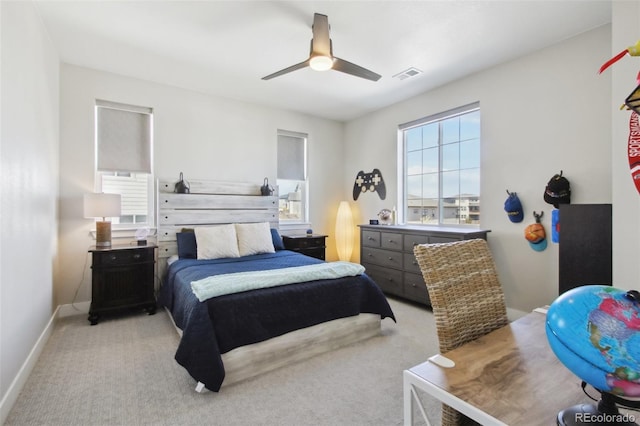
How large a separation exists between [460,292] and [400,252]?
111 inches

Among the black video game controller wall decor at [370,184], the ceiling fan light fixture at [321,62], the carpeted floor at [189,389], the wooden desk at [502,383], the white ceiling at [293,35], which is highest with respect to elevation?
the white ceiling at [293,35]

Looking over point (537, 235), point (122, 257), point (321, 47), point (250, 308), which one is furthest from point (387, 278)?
point (122, 257)

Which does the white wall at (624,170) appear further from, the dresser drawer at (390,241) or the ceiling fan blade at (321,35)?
the dresser drawer at (390,241)

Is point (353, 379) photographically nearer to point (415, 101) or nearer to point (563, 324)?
point (563, 324)

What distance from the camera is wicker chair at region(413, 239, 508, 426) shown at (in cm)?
119

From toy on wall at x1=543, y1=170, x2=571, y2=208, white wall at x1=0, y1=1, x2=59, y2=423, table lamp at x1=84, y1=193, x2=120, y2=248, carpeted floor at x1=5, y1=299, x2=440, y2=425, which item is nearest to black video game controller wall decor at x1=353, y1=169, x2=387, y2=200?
A: toy on wall at x1=543, y1=170, x2=571, y2=208

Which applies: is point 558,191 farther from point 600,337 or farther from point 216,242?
point 216,242

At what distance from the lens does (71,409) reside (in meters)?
1.89

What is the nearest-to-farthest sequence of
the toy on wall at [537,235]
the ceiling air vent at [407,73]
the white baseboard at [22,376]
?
the white baseboard at [22,376]
the toy on wall at [537,235]
the ceiling air vent at [407,73]

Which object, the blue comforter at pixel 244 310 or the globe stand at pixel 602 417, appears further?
the blue comforter at pixel 244 310

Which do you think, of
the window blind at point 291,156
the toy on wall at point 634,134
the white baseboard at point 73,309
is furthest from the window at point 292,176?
the toy on wall at point 634,134

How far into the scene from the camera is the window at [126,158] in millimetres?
3725

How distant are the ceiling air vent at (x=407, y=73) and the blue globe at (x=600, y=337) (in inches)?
134

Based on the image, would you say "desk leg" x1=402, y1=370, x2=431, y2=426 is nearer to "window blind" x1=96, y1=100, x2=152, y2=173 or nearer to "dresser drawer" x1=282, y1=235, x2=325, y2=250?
"dresser drawer" x1=282, y1=235, x2=325, y2=250
